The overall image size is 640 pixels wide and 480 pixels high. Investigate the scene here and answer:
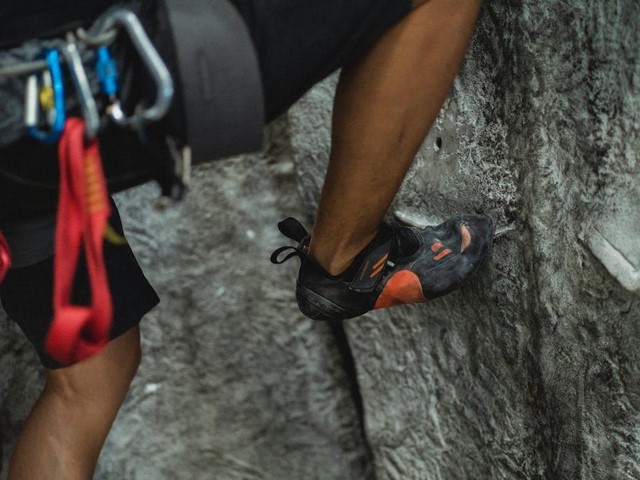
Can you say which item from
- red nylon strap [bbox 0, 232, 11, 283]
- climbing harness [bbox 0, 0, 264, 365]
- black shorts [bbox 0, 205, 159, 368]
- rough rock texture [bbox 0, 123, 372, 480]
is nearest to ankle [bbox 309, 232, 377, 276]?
black shorts [bbox 0, 205, 159, 368]

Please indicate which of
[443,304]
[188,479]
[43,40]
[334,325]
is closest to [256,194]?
[334,325]

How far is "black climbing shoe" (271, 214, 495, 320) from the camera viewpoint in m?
1.34

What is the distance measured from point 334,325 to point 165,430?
0.47 m

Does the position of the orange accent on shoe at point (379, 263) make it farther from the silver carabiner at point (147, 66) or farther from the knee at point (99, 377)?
the silver carabiner at point (147, 66)

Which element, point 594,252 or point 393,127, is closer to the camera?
point 393,127

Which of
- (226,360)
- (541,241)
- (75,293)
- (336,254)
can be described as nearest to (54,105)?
(75,293)

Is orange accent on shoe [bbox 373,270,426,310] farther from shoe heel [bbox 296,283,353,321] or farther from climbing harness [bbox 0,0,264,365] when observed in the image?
climbing harness [bbox 0,0,264,365]

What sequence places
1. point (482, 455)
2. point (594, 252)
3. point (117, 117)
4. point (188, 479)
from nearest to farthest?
1. point (117, 117)
2. point (594, 252)
3. point (482, 455)
4. point (188, 479)

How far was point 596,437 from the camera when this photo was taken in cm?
133

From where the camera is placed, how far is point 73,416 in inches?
52.6

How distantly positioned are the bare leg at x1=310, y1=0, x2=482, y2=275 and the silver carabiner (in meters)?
0.32

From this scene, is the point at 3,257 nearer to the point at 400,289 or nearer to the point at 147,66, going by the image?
the point at 147,66

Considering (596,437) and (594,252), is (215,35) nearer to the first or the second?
(594,252)

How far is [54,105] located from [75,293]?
42 centimetres
